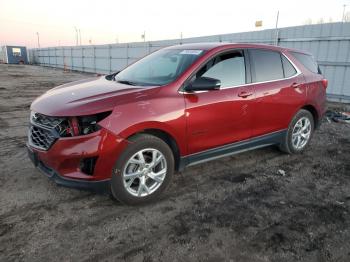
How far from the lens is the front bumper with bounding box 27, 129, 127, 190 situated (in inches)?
117

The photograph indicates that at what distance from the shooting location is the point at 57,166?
10.1 ft

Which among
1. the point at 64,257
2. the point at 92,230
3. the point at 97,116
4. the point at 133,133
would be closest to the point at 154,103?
the point at 133,133

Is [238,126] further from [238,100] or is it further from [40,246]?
[40,246]

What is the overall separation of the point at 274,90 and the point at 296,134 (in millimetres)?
1130

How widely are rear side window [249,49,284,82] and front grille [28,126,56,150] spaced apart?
2799mm

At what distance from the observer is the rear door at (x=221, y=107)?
3.66 m

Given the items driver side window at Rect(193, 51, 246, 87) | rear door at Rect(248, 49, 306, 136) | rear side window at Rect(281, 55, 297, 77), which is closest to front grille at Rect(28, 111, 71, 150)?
driver side window at Rect(193, 51, 246, 87)

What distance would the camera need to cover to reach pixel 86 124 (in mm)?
3033

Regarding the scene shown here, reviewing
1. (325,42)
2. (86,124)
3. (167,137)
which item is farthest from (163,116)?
(325,42)

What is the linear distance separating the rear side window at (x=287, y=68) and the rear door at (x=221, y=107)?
972mm

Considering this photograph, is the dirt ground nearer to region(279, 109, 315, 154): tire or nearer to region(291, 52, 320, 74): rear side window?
region(279, 109, 315, 154): tire

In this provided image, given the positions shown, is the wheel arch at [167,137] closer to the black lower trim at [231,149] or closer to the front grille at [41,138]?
the black lower trim at [231,149]

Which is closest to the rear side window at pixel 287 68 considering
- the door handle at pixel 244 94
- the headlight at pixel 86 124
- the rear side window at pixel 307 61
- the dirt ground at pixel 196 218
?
the rear side window at pixel 307 61

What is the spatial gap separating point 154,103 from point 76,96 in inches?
34.5
